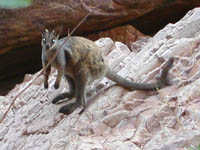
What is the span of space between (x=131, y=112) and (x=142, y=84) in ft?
1.62

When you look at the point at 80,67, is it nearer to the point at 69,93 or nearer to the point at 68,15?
the point at 69,93

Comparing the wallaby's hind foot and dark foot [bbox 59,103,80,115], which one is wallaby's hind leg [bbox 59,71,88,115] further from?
the wallaby's hind foot

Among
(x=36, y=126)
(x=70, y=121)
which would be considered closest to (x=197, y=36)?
(x=70, y=121)

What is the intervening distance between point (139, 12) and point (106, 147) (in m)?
5.24

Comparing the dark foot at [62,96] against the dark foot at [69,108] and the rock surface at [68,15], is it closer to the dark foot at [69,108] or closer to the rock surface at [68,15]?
the dark foot at [69,108]

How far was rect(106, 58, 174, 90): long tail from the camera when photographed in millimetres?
4270

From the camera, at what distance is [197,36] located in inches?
191

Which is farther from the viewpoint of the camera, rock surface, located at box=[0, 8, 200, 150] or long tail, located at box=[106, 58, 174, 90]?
long tail, located at box=[106, 58, 174, 90]

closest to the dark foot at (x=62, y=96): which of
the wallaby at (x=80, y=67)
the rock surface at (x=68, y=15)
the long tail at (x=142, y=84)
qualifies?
the wallaby at (x=80, y=67)

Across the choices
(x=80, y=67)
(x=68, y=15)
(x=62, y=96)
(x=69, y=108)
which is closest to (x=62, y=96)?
(x=62, y=96)

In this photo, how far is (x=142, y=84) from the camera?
4.41 metres

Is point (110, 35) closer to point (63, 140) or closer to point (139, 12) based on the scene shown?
point (139, 12)

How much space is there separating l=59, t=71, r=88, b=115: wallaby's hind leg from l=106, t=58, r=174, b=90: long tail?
0.37 m

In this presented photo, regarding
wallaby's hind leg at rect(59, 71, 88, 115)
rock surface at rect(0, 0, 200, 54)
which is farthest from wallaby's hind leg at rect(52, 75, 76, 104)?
rock surface at rect(0, 0, 200, 54)
